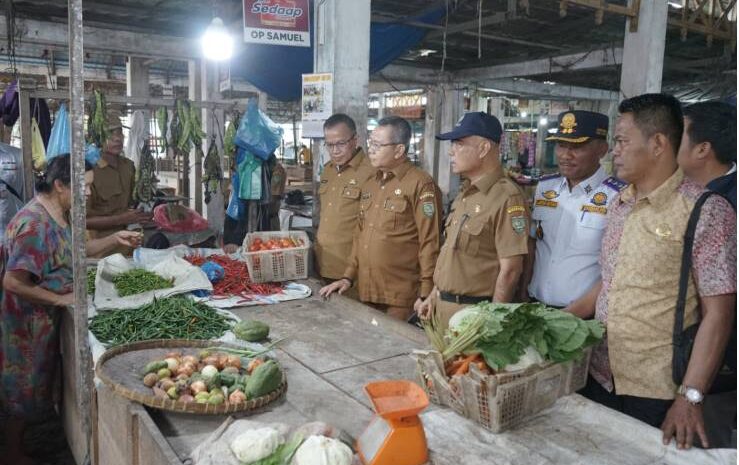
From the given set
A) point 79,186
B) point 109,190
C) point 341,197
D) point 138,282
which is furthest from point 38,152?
point 79,186

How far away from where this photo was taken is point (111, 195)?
5.73 m

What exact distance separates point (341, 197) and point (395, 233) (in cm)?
68

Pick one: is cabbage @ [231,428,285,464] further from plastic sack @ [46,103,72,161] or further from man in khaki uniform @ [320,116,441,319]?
plastic sack @ [46,103,72,161]

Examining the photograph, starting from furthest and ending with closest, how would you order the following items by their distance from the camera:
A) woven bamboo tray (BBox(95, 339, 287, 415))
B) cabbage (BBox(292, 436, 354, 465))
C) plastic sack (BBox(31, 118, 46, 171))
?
1. plastic sack (BBox(31, 118, 46, 171))
2. woven bamboo tray (BBox(95, 339, 287, 415))
3. cabbage (BBox(292, 436, 354, 465))

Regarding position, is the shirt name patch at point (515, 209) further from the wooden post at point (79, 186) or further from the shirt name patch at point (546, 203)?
the wooden post at point (79, 186)

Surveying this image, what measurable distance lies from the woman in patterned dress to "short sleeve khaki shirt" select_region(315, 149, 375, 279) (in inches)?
66.9

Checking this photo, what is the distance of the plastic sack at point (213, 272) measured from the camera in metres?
4.11

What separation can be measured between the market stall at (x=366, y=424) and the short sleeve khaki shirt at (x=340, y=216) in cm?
145

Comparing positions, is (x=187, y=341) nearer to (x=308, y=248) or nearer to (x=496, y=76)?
(x=308, y=248)

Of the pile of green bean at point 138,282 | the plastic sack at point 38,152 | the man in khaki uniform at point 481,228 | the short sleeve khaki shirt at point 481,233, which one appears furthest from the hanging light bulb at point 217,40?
the short sleeve khaki shirt at point 481,233

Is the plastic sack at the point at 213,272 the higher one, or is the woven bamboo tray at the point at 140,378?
the plastic sack at the point at 213,272

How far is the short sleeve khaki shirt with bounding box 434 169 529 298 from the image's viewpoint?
10.0 feet

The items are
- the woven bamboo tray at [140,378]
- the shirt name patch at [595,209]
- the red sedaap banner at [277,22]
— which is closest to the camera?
the woven bamboo tray at [140,378]

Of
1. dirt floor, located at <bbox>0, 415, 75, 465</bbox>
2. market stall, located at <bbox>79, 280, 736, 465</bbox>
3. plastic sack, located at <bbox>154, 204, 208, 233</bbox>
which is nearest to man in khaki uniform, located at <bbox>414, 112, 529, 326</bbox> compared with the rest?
market stall, located at <bbox>79, 280, 736, 465</bbox>
